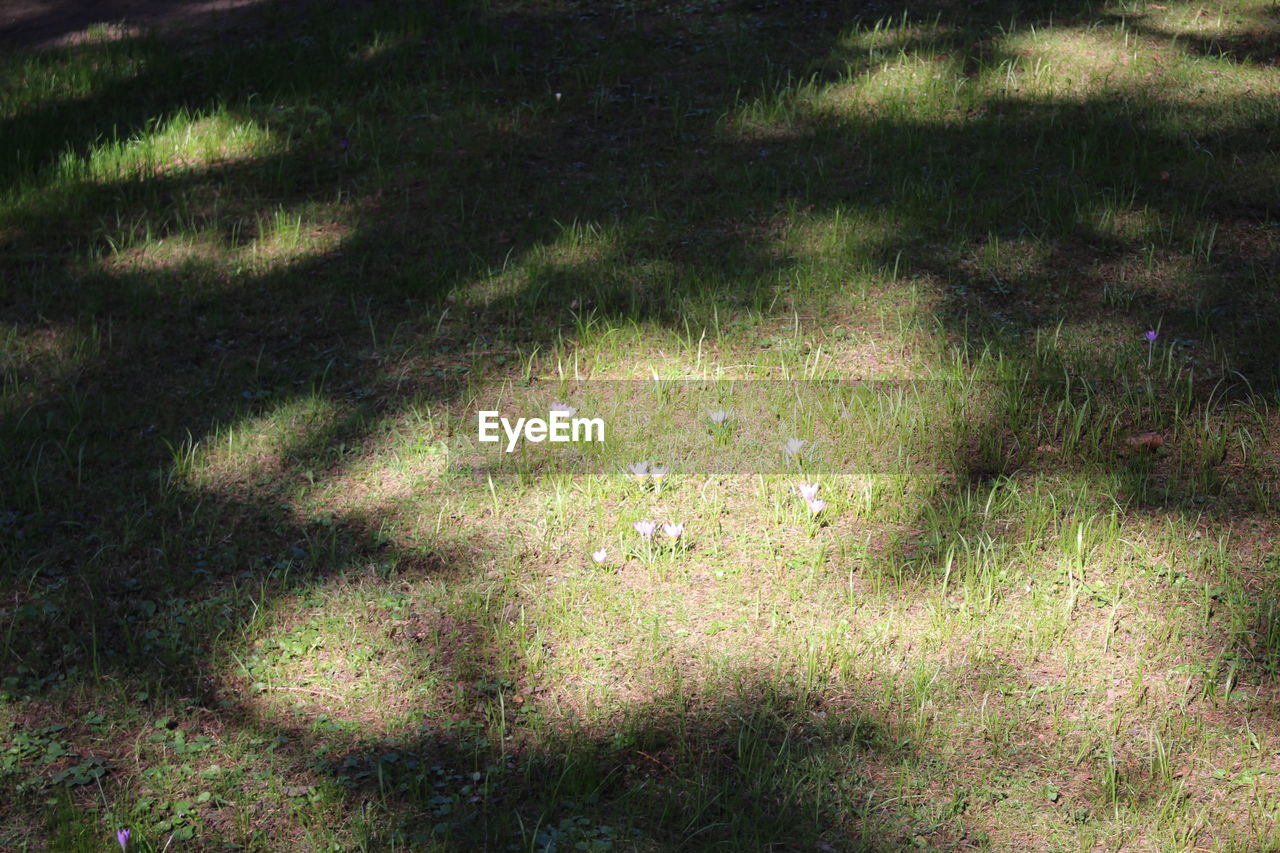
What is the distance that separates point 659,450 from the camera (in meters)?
3.54

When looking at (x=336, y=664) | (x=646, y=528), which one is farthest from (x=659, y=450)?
(x=336, y=664)

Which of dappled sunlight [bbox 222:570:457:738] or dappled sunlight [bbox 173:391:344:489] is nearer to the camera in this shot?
dappled sunlight [bbox 222:570:457:738]

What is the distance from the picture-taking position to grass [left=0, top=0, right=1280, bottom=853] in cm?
254

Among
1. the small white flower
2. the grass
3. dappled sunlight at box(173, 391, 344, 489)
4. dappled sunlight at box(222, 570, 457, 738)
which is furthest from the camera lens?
dappled sunlight at box(173, 391, 344, 489)

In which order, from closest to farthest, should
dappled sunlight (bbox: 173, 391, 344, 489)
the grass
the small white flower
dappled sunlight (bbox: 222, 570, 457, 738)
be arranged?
the grass
dappled sunlight (bbox: 222, 570, 457, 738)
the small white flower
dappled sunlight (bbox: 173, 391, 344, 489)

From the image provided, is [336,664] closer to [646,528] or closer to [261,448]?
[646,528]

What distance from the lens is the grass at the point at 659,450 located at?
2.54 m

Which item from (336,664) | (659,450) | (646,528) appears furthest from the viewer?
(659,450)

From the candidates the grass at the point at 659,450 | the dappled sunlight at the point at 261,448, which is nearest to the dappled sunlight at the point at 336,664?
the grass at the point at 659,450

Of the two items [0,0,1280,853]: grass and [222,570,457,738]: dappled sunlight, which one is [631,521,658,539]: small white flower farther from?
[222,570,457,738]: dappled sunlight

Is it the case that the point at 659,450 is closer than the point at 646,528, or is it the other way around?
the point at 646,528

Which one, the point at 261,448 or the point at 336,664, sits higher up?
the point at 261,448

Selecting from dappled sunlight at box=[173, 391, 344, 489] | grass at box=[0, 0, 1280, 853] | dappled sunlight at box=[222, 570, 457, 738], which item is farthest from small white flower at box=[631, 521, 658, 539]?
dappled sunlight at box=[173, 391, 344, 489]

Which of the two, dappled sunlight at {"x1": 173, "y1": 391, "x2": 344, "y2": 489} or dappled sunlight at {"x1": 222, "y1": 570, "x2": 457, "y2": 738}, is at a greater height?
dappled sunlight at {"x1": 173, "y1": 391, "x2": 344, "y2": 489}
